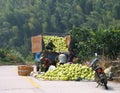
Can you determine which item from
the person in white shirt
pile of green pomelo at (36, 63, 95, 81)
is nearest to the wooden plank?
the person in white shirt

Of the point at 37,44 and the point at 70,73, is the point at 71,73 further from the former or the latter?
the point at 37,44

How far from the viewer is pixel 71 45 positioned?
2733cm

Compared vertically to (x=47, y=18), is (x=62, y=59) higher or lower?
lower

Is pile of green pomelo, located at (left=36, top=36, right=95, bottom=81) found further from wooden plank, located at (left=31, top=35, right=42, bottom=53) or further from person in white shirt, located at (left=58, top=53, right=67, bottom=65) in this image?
wooden plank, located at (left=31, top=35, right=42, bottom=53)

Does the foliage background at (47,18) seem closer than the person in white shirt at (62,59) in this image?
No

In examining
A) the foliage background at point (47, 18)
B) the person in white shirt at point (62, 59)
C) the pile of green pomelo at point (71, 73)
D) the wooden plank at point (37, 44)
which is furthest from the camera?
the foliage background at point (47, 18)

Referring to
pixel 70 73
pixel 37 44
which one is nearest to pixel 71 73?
pixel 70 73

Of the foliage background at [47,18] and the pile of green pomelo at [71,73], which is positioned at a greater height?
the foliage background at [47,18]

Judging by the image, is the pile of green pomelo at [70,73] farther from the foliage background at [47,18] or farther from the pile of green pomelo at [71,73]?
the foliage background at [47,18]

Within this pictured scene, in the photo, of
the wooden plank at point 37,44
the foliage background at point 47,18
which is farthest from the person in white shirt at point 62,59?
the foliage background at point 47,18

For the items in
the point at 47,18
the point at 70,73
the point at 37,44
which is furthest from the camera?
the point at 47,18

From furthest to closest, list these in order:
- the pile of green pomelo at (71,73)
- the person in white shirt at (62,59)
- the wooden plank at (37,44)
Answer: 1. the wooden plank at (37,44)
2. the person in white shirt at (62,59)
3. the pile of green pomelo at (71,73)

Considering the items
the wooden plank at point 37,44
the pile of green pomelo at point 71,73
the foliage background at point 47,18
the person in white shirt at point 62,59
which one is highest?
the foliage background at point 47,18

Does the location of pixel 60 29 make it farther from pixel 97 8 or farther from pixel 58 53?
pixel 58 53
